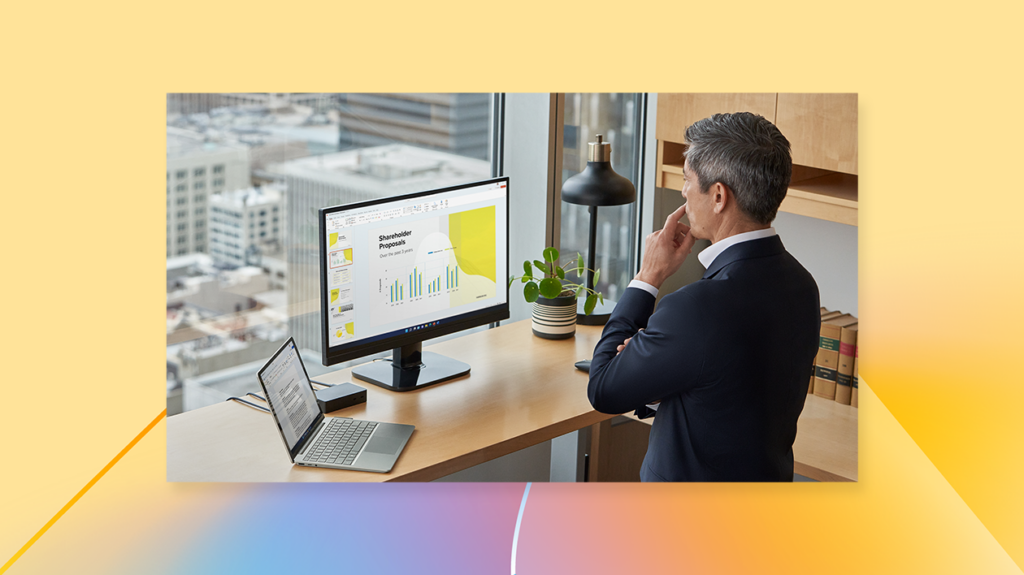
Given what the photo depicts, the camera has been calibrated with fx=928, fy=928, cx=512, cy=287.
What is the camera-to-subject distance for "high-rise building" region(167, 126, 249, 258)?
8.01 ft

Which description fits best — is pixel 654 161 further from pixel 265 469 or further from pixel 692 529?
pixel 265 469

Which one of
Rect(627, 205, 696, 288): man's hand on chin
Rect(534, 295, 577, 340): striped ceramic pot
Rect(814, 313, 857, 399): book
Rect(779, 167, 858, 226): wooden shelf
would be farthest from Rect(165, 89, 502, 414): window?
Rect(814, 313, 857, 399): book

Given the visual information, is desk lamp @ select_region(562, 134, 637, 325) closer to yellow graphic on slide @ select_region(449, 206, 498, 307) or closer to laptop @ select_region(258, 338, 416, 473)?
yellow graphic on slide @ select_region(449, 206, 498, 307)

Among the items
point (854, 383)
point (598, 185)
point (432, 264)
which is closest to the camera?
point (432, 264)

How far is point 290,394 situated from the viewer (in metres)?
2.04

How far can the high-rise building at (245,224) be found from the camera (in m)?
2.51

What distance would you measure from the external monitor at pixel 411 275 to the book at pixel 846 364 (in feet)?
3.68

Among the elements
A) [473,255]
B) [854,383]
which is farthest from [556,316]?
[854,383]

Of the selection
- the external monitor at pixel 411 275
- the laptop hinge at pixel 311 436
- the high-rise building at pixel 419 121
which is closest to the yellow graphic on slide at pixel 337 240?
the external monitor at pixel 411 275

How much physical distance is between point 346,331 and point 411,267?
0.23 meters

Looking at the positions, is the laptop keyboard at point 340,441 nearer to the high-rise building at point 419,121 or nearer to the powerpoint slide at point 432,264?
the powerpoint slide at point 432,264

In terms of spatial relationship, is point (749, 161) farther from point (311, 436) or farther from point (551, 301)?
point (311, 436)
